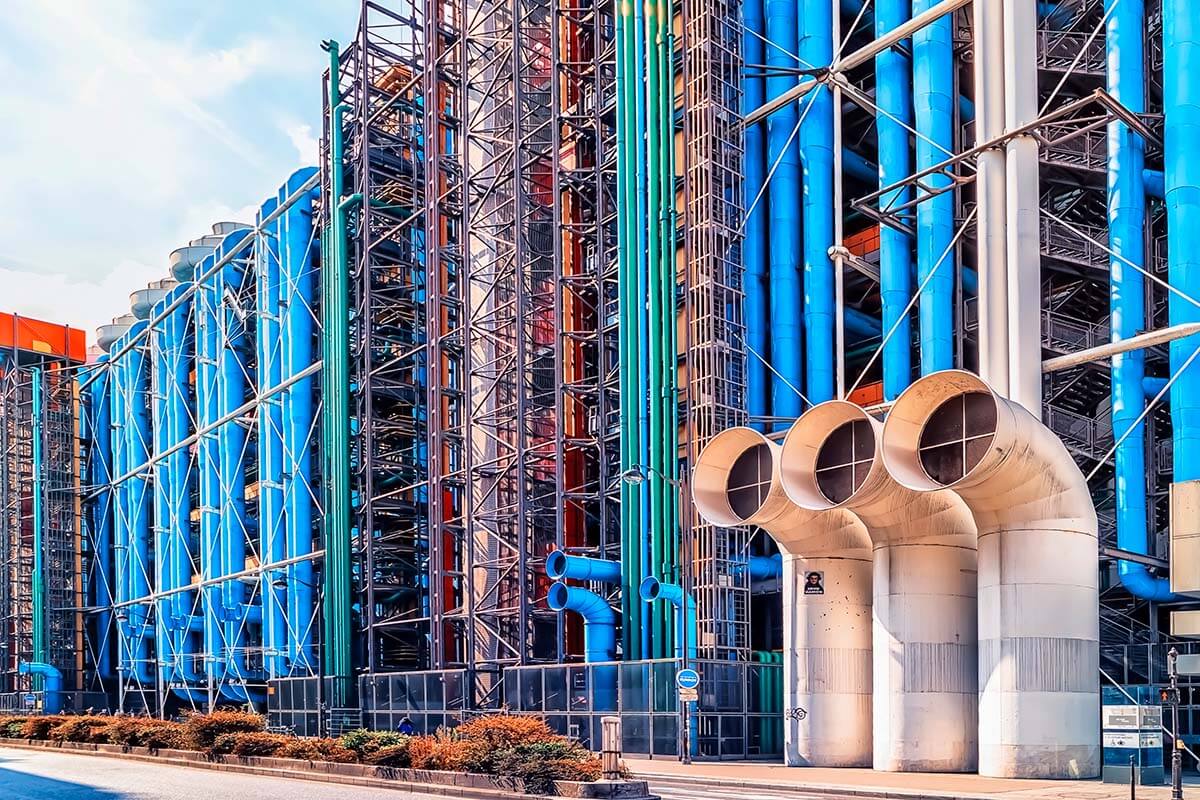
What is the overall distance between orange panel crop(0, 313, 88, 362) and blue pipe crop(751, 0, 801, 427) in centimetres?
7244

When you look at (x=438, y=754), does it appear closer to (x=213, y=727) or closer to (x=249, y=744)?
(x=249, y=744)

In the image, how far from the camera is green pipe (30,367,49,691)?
267 feet

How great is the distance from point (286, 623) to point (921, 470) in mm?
37204

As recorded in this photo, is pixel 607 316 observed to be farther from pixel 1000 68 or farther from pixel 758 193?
pixel 1000 68

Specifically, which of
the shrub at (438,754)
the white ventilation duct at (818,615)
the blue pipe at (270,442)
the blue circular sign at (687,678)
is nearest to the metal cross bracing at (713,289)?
the blue circular sign at (687,678)

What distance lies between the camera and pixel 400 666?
55.1m

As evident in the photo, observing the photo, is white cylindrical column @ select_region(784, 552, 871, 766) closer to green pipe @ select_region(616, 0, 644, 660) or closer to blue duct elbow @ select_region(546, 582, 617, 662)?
green pipe @ select_region(616, 0, 644, 660)

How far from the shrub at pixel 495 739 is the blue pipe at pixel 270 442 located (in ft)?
114

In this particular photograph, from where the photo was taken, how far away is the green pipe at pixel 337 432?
5138cm

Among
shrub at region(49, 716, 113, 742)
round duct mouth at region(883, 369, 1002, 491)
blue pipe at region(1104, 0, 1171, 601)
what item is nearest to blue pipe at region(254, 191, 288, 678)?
shrub at region(49, 716, 113, 742)

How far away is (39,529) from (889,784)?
71.9 m

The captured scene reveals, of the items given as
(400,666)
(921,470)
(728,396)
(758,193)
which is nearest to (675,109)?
(758,193)

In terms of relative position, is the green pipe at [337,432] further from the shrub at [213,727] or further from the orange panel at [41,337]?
the orange panel at [41,337]

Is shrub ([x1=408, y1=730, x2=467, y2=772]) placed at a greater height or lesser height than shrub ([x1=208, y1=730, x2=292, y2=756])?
greater
